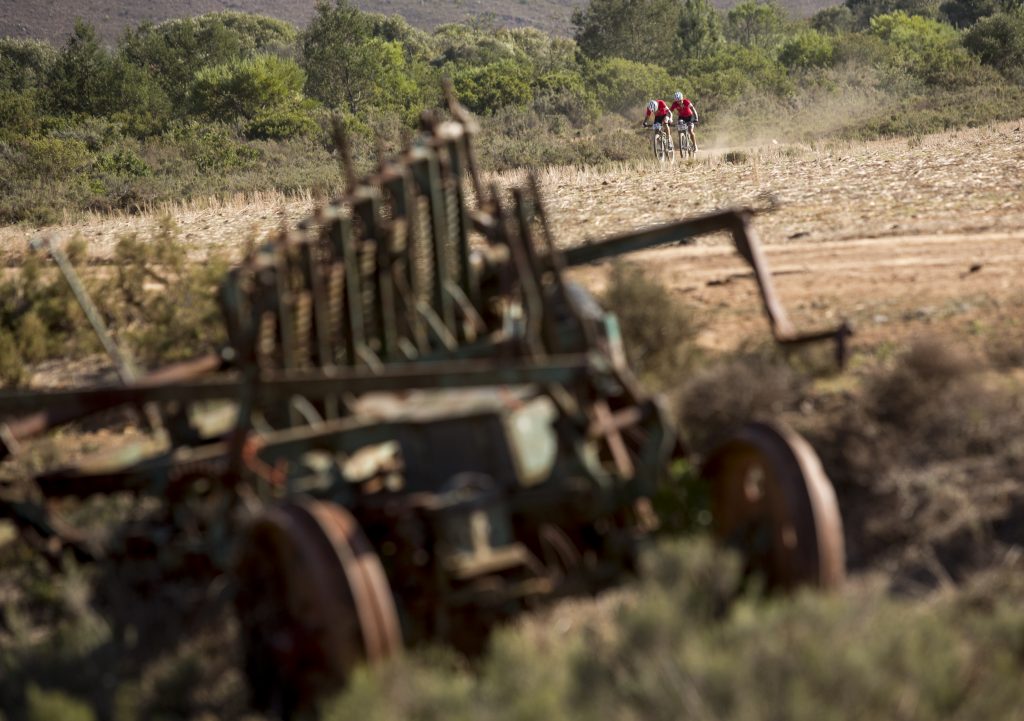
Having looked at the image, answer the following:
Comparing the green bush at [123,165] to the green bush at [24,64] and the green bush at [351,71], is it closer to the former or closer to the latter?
the green bush at [351,71]

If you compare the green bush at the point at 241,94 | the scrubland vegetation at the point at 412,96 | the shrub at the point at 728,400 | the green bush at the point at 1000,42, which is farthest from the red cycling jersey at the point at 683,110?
the shrub at the point at 728,400

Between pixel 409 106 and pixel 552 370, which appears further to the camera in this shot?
pixel 409 106

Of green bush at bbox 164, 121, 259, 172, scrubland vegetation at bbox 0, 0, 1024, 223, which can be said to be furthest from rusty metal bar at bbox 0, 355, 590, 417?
green bush at bbox 164, 121, 259, 172

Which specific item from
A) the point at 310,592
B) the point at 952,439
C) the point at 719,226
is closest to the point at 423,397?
the point at 310,592

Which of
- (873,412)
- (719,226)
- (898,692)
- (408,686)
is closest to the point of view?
(898,692)

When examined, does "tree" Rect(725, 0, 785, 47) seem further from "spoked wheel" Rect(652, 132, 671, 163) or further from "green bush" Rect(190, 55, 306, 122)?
"spoked wheel" Rect(652, 132, 671, 163)

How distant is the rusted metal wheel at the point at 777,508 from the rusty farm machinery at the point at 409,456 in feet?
0.04

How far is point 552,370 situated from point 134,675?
7.61 ft

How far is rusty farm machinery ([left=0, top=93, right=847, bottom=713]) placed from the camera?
17.5 feet

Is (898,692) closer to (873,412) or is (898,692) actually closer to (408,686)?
(408,686)

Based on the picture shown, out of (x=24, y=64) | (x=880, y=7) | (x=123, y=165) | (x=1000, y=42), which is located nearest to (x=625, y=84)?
(x=1000, y=42)

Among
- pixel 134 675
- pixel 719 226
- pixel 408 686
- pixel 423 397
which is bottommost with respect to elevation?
pixel 134 675

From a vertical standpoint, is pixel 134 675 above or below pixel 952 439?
below

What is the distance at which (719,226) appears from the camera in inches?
300
